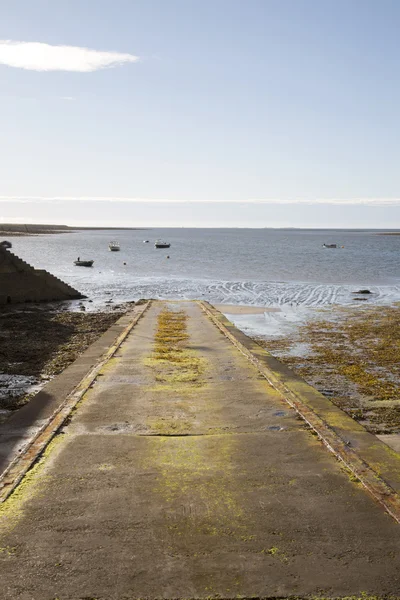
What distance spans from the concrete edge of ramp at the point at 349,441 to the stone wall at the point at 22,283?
18.9m

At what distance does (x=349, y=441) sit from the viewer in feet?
23.4

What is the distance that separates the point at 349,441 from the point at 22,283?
24.2 meters

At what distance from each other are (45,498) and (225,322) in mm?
14754

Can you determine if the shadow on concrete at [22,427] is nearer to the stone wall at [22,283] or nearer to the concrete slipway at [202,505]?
the concrete slipway at [202,505]

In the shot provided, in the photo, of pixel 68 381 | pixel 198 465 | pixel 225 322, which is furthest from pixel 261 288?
pixel 198 465

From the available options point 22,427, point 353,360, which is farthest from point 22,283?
point 22,427

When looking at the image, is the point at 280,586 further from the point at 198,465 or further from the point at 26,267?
the point at 26,267

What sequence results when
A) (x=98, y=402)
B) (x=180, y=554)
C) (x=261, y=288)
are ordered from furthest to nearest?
1. (x=261, y=288)
2. (x=98, y=402)
3. (x=180, y=554)

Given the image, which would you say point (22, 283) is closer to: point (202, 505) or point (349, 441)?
point (349, 441)

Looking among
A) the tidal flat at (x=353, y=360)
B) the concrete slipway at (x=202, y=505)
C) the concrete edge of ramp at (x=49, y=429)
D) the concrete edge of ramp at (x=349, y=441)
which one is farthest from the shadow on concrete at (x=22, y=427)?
the tidal flat at (x=353, y=360)

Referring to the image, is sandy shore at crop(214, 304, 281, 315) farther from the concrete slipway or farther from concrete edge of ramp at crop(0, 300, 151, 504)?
the concrete slipway

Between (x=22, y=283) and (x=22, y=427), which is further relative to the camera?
(x=22, y=283)

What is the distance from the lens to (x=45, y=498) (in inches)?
213

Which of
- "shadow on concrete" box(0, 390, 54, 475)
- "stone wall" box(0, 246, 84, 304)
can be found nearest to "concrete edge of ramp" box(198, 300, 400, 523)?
"shadow on concrete" box(0, 390, 54, 475)
